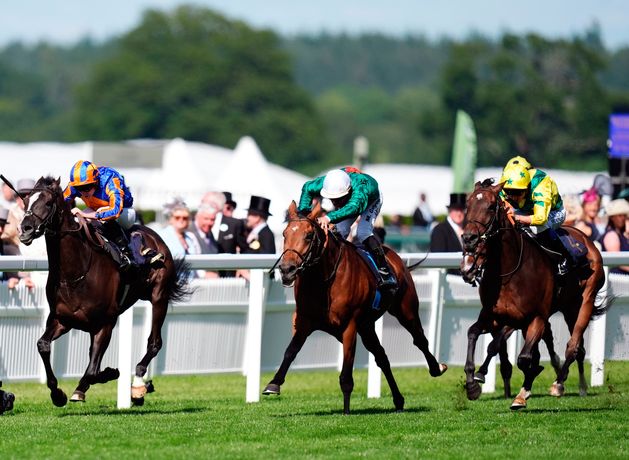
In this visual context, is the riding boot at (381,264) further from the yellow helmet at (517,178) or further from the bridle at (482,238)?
the yellow helmet at (517,178)

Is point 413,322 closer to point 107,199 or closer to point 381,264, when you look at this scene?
point 381,264

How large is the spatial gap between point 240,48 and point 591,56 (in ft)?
94.2

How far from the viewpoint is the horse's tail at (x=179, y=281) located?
36.6ft

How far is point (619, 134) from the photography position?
19.5 meters

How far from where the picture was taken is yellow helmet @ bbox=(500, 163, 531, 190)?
10.6 meters

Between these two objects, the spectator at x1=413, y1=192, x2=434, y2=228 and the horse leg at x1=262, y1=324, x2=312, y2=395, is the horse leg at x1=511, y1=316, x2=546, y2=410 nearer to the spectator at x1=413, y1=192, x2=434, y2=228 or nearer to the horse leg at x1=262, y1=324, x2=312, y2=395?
the horse leg at x1=262, y1=324, x2=312, y2=395

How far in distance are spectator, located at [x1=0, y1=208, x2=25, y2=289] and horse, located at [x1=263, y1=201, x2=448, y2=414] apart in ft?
9.00

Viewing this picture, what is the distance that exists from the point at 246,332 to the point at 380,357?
86.7 inches

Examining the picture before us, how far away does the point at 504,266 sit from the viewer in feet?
34.1

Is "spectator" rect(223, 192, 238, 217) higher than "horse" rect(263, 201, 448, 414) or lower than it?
higher

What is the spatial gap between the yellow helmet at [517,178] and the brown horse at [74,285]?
2.80 m

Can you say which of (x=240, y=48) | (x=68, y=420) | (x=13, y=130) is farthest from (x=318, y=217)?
(x=13, y=130)

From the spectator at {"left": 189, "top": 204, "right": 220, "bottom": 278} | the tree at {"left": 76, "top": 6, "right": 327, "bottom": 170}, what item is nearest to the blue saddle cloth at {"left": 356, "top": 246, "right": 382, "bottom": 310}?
the spectator at {"left": 189, "top": 204, "right": 220, "bottom": 278}

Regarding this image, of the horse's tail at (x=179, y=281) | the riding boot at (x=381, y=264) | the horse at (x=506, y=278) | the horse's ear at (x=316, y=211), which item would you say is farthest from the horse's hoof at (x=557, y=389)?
the horse's tail at (x=179, y=281)
